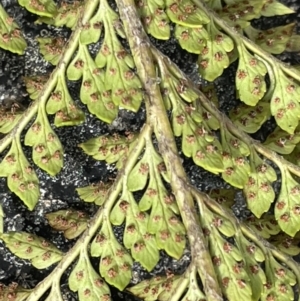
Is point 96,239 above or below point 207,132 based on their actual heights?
below

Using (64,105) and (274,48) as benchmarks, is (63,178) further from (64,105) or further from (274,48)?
(274,48)

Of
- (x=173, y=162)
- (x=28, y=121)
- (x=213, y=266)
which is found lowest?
(x=213, y=266)

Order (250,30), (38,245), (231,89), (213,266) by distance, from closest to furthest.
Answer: (213,266)
(38,245)
(250,30)
(231,89)

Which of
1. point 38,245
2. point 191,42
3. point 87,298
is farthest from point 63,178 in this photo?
point 191,42

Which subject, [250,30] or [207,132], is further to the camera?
[250,30]
